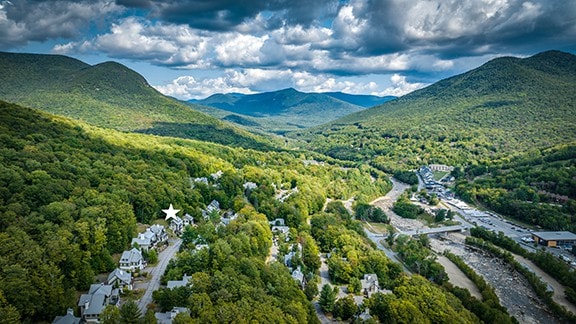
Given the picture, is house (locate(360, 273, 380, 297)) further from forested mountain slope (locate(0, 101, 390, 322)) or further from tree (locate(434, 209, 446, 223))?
tree (locate(434, 209, 446, 223))

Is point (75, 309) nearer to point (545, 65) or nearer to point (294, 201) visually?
point (294, 201)

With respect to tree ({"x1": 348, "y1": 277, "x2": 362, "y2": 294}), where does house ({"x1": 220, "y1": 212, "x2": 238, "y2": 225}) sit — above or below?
above

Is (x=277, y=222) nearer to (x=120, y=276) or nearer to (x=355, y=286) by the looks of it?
(x=355, y=286)

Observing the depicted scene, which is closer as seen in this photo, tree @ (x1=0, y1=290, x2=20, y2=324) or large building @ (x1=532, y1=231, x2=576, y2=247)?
tree @ (x1=0, y1=290, x2=20, y2=324)

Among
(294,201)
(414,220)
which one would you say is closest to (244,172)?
(294,201)

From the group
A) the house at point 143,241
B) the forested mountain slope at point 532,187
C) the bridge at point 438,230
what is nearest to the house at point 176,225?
the house at point 143,241

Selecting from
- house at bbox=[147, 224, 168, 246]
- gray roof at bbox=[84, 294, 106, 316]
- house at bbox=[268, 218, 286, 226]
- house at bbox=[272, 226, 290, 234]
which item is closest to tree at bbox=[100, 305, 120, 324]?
gray roof at bbox=[84, 294, 106, 316]

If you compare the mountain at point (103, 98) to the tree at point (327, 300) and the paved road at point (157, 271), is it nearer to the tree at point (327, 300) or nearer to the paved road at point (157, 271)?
the paved road at point (157, 271)
